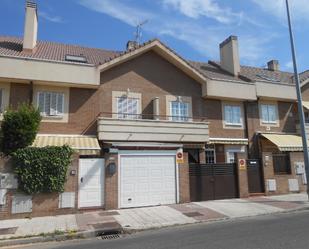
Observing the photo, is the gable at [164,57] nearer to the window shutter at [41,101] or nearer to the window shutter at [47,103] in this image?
the window shutter at [47,103]

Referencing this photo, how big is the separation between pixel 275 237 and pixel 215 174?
9.51 meters

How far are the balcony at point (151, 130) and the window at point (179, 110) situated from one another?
2.13 feet

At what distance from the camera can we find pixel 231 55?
27422 millimetres

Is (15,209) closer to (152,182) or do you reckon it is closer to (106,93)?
(152,182)

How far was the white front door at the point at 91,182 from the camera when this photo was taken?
52.5 feet

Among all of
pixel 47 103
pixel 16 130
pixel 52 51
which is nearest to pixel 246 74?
pixel 52 51

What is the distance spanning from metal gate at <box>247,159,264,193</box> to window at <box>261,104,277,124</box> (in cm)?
567

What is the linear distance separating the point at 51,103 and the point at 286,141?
16704 mm

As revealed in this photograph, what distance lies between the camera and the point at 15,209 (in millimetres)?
14469

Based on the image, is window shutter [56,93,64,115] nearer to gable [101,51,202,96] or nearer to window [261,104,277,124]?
gable [101,51,202,96]

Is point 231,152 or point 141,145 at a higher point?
point 141,145

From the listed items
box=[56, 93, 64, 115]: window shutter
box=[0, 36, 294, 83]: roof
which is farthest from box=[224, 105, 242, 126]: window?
box=[56, 93, 64, 115]: window shutter

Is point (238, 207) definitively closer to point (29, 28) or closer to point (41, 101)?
point (41, 101)

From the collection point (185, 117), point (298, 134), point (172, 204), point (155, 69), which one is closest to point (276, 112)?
point (298, 134)
